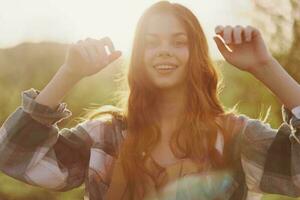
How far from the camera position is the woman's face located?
2.36 metres

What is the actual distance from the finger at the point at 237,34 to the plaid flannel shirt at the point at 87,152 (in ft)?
0.90

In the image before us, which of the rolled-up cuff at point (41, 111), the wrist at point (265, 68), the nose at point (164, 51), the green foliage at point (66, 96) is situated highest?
the nose at point (164, 51)

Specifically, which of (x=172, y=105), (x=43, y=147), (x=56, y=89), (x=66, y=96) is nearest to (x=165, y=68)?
(x=172, y=105)

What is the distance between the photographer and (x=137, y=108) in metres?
2.47

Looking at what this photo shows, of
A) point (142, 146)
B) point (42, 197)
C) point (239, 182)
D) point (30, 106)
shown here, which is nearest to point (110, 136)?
point (142, 146)

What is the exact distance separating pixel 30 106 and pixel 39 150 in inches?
6.1

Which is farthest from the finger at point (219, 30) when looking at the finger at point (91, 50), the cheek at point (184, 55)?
the finger at point (91, 50)

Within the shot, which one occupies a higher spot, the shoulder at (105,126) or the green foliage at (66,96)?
the shoulder at (105,126)

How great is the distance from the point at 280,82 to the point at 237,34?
221 millimetres

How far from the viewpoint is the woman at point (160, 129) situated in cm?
228

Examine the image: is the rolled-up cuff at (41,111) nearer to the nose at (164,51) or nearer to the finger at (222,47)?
the nose at (164,51)

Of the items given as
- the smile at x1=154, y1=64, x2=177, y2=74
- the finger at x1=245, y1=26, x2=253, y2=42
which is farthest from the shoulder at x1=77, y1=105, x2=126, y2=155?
the finger at x1=245, y1=26, x2=253, y2=42

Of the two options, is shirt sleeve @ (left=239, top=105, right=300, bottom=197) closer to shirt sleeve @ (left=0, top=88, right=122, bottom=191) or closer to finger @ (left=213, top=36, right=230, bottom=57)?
finger @ (left=213, top=36, right=230, bottom=57)

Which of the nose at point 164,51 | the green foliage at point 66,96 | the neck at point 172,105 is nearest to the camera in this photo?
the nose at point 164,51
